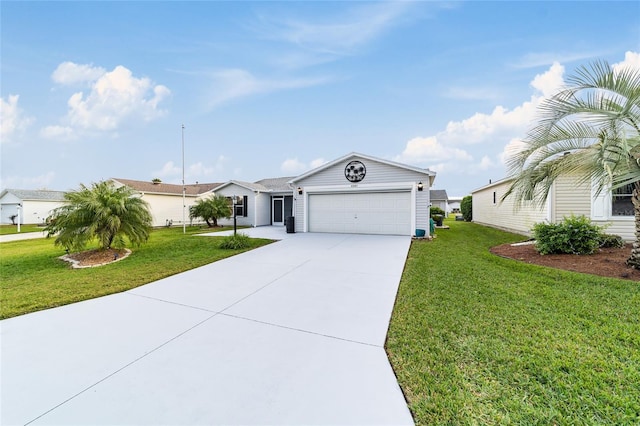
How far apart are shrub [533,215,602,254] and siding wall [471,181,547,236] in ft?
3.23

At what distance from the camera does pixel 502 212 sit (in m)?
14.4

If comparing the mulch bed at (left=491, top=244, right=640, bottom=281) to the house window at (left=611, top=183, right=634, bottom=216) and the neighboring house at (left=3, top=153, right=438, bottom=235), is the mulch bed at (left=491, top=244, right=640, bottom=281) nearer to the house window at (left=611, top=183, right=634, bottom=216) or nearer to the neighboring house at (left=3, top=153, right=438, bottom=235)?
the house window at (left=611, top=183, right=634, bottom=216)

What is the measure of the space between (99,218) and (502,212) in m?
18.1

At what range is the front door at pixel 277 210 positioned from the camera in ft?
59.1

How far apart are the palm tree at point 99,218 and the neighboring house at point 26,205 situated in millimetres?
21704

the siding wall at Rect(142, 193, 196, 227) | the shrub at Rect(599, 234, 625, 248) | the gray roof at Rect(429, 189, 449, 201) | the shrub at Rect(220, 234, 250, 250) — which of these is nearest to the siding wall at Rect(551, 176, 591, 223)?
the shrub at Rect(599, 234, 625, 248)

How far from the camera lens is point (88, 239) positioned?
279 inches

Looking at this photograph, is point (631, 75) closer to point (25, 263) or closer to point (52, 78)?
point (25, 263)

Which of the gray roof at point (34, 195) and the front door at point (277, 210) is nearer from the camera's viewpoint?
the front door at point (277, 210)

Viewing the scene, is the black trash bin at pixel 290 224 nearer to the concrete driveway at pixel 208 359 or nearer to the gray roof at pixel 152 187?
the concrete driveway at pixel 208 359

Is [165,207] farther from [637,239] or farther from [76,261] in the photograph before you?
[637,239]

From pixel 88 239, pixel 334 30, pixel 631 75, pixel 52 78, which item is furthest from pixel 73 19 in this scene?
pixel 631 75

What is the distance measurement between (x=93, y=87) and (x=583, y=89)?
58.1ft

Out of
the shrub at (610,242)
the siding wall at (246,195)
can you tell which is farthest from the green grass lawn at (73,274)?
the shrub at (610,242)
